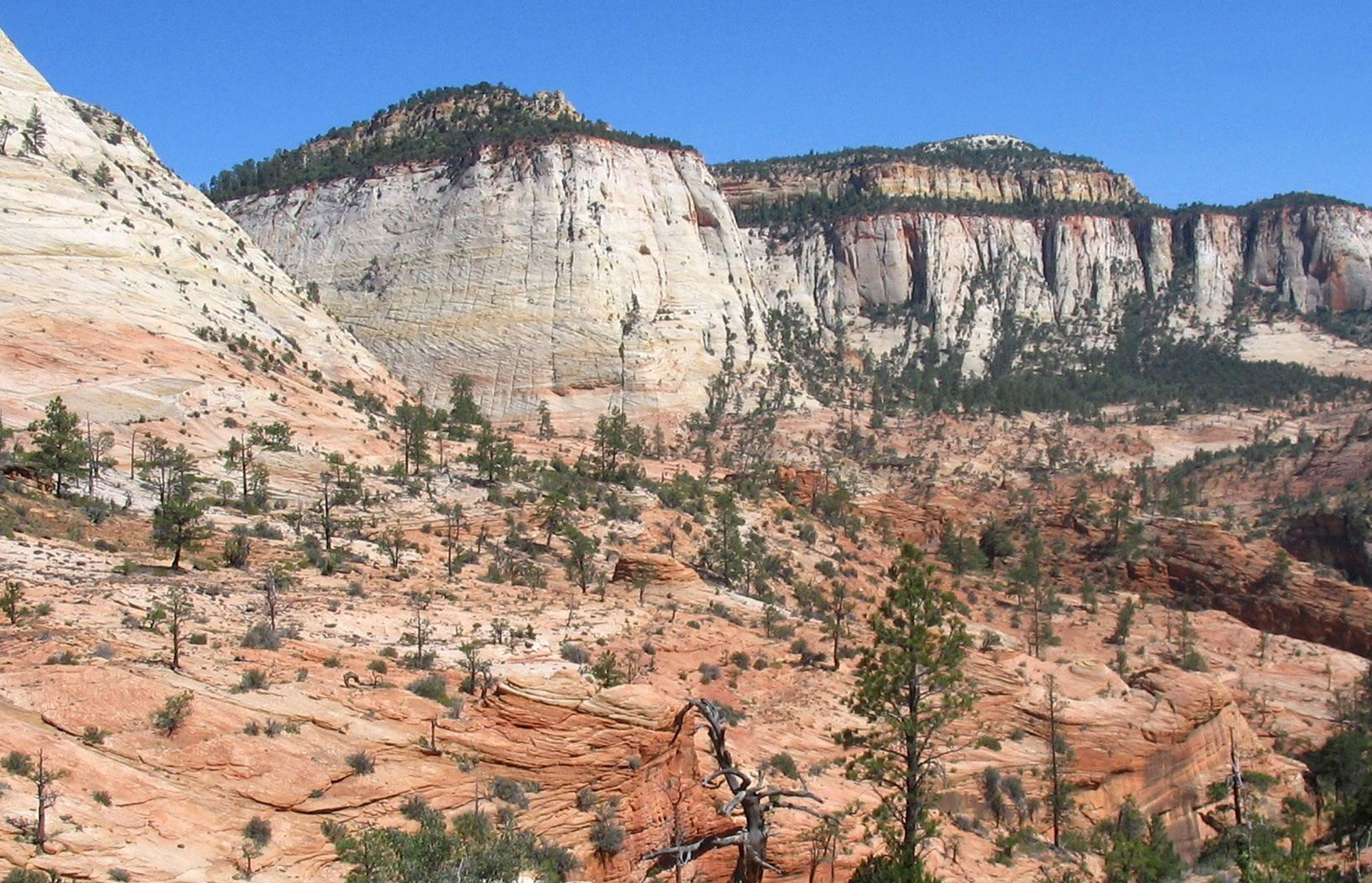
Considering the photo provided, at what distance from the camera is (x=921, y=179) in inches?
5955

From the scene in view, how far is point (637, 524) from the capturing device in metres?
46.8

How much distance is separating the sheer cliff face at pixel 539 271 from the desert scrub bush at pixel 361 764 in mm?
67364

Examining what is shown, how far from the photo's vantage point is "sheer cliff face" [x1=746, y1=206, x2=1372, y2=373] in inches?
5330

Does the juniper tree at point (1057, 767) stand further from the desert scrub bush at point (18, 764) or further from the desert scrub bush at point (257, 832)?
the desert scrub bush at point (18, 764)

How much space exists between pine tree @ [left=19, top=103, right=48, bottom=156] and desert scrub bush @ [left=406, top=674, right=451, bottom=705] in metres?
47.3

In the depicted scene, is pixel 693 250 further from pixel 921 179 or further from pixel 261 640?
pixel 261 640

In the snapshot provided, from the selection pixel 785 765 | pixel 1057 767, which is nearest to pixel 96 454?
pixel 785 765

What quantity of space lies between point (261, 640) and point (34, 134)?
47316 millimetres

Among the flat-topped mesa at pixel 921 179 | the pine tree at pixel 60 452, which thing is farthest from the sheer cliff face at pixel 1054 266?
the pine tree at pixel 60 452

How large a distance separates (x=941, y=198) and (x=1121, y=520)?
93.6 meters

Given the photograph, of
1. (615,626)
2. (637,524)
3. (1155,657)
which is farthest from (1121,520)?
(615,626)

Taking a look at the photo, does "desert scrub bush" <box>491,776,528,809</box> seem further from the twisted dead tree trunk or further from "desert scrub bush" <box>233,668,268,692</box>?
"desert scrub bush" <box>233,668,268,692</box>

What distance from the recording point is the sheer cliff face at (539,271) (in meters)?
87.7

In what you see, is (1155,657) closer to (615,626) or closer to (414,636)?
(615,626)
